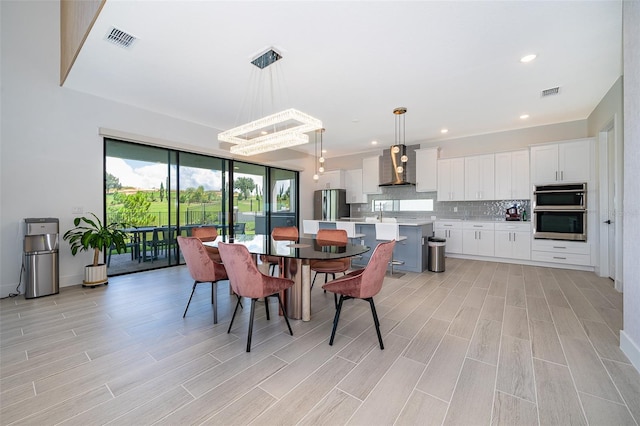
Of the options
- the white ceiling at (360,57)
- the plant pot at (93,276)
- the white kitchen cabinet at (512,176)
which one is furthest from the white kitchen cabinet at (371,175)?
the plant pot at (93,276)

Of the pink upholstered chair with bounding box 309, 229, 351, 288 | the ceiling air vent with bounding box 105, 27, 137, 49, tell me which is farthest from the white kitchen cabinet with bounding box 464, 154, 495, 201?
the ceiling air vent with bounding box 105, 27, 137, 49

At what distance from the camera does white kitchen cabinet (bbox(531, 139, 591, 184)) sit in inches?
179

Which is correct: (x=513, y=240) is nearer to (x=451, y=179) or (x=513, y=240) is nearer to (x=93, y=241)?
(x=451, y=179)

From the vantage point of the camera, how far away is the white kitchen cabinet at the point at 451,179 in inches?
234

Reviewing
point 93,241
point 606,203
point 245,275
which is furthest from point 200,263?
point 606,203

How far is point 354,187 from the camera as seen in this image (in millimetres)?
7664

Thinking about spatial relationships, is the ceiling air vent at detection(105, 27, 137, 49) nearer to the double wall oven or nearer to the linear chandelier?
the linear chandelier

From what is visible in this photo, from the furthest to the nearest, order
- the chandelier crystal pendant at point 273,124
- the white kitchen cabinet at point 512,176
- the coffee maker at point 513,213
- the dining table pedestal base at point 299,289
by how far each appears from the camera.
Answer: the coffee maker at point 513,213 < the white kitchen cabinet at point 512,176 < the chandelier crystal pendant at point 273,124 < the dining table pedestal base at point 299,289

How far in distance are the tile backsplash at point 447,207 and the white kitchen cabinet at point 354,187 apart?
11.7 inches

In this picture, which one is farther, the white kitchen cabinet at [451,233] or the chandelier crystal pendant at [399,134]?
the white kitchen cabinet at [451,233]

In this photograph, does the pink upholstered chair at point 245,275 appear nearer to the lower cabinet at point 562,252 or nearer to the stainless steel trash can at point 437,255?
the stainless steel trash can at point 437,255

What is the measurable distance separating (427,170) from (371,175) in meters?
1.49

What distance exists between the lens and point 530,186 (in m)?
5.10

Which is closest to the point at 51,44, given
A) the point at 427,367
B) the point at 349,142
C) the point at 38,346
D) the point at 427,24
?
the point at 38,346
